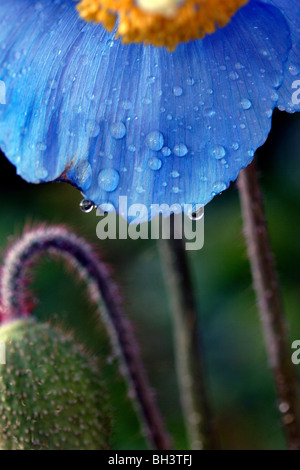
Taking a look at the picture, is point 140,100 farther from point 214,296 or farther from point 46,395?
point 214,296

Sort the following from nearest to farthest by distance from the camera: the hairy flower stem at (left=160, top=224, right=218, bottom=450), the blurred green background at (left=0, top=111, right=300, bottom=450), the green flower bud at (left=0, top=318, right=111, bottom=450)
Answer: the green flower bud at (left=0, top=318, right=111, bottom=450)
the hairy flower stem at (left=160, top=224, right=218, bottom=450)
the blurred green background at (left=0, top=111, right=300, bottom=450)

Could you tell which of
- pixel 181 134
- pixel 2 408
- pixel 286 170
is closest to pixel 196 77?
pixel 181 134

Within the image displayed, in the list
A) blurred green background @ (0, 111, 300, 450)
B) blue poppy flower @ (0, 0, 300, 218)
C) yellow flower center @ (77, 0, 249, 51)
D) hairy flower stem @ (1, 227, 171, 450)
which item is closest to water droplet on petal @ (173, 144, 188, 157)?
blue poppy flower @ (0, 0, 300, 218)

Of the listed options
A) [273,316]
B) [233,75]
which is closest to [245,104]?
[233,75]

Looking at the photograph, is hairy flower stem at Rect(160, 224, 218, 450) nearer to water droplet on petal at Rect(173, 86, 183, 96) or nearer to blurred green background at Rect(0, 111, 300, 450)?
water droplet on petal at Rect(173, 86, 183, 96)

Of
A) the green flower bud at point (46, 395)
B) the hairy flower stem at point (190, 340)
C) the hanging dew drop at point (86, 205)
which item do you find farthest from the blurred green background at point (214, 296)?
the hanging dew drop at point (86, 205)

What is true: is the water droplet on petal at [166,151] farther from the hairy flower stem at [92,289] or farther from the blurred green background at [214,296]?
the blurred green background at [214,296]
